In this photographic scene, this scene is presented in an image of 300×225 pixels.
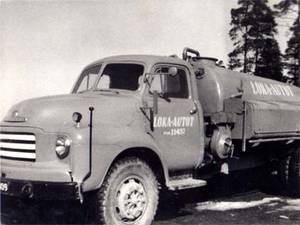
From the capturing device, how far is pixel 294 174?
826cm

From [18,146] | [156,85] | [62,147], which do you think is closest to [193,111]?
[156,85]

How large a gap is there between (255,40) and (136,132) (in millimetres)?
17306

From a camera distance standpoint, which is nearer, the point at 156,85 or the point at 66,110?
the point at 66,110

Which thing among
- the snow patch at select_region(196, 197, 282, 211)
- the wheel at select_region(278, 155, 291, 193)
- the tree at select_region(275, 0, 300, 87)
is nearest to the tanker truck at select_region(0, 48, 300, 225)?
the wheel at select_region(278, 155, 291, 193)

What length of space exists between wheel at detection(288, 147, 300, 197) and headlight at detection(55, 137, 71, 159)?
15.3 ft

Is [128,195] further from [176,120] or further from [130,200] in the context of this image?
[176,120]

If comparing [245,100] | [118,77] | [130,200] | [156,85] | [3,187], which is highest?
[118,77]

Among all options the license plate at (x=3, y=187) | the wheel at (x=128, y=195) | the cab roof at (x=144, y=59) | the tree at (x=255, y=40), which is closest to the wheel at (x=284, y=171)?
the cab roof at (x=144, y=59)

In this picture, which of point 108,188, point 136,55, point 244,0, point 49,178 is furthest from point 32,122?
point 244,0

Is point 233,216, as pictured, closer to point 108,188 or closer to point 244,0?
point 108,188

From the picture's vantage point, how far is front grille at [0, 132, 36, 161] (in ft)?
16.9

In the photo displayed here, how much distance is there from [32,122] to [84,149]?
707 millimetres

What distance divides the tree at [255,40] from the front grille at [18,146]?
1289 cm

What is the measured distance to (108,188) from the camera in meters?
5.18
